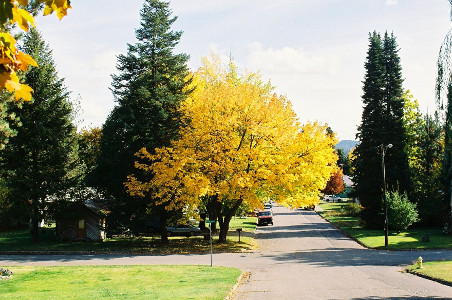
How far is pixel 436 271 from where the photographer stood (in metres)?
20.4

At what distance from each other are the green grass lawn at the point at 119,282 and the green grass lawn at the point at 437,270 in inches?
348

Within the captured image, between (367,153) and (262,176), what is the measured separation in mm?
20990

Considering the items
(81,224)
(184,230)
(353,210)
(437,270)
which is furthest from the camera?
(353,210)

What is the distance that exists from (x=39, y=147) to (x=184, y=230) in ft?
49.1

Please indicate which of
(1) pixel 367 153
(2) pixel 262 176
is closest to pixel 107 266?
(2) pixel 262 176

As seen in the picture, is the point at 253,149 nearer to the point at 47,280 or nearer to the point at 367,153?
the point at 47,280

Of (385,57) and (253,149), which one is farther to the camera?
(385,57)

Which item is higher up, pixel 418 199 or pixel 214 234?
pixel 418 199

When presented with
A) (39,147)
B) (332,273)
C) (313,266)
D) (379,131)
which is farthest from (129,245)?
(379,131)

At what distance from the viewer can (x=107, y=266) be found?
2400 centimetres

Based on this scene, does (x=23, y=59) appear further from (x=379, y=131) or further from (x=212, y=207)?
(x=379, y=131)

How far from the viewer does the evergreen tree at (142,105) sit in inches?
1302

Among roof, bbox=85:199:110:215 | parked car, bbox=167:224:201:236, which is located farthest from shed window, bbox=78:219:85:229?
parked car, bbox=167:224:201:236

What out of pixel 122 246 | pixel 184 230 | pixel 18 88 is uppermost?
pixel 18 88
